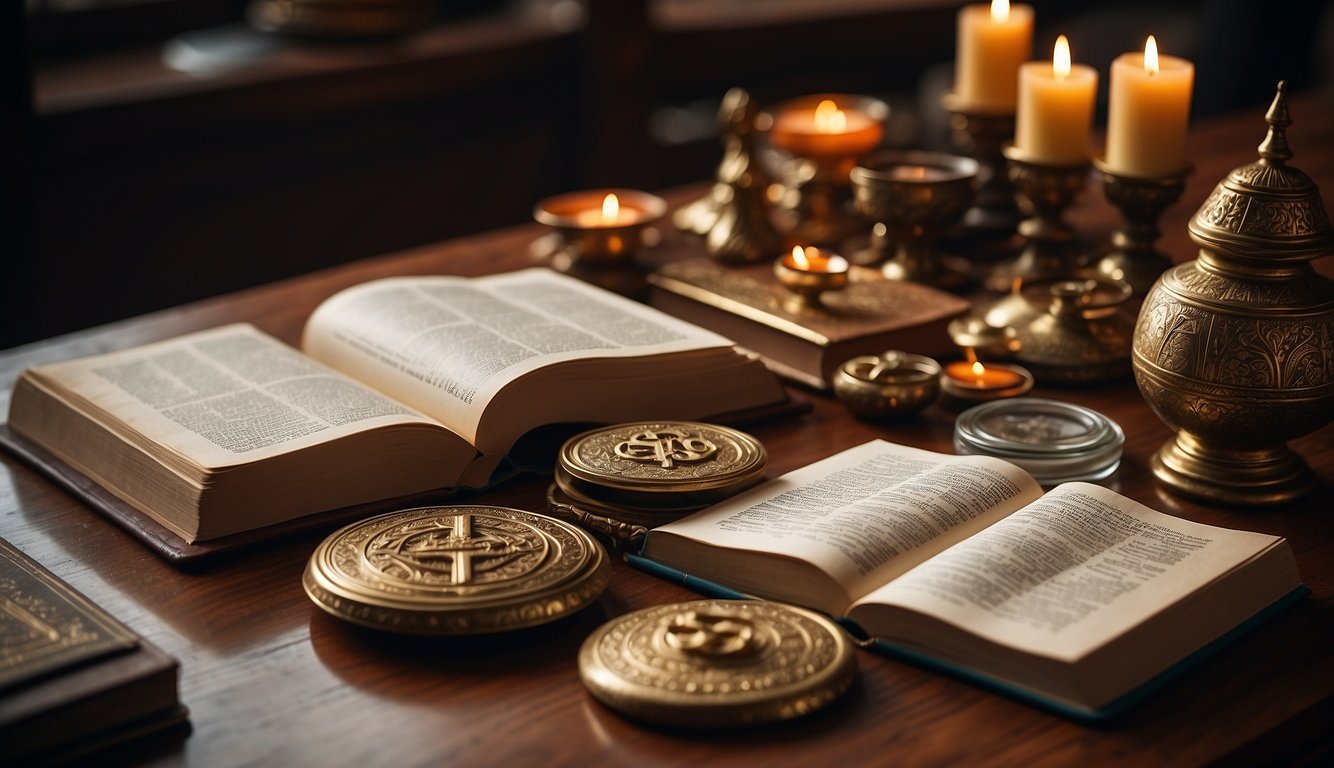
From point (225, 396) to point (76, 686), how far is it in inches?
19.9

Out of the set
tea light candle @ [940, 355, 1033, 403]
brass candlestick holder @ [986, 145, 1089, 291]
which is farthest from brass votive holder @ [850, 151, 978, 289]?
tea light candle @ [940, 355, 1033, 403]

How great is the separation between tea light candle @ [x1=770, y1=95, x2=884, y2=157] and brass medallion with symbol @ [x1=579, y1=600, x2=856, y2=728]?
3.88ft

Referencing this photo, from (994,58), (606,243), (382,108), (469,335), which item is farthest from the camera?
(382,108)

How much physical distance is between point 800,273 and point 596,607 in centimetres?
62

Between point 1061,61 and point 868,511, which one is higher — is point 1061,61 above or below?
above

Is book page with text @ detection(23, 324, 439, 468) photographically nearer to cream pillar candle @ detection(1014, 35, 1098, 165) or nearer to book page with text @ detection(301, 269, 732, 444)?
book page with text @ detection(301, 269, 732, 444)

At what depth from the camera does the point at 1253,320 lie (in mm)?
1216

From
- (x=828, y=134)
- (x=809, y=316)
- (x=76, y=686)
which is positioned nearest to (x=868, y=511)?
(x=809, y=316)

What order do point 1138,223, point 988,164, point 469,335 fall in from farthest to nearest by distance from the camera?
point 988,164, point 1138,223, point 469,335

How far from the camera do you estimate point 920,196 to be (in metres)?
1.77

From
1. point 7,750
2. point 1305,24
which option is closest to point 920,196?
point 7,750

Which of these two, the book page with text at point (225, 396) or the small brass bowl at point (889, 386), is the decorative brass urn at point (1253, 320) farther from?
the book page with text at point (225, 396)

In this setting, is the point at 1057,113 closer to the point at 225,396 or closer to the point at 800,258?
the point at 800,258

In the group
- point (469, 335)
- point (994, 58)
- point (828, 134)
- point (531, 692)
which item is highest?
point (994, 58)
